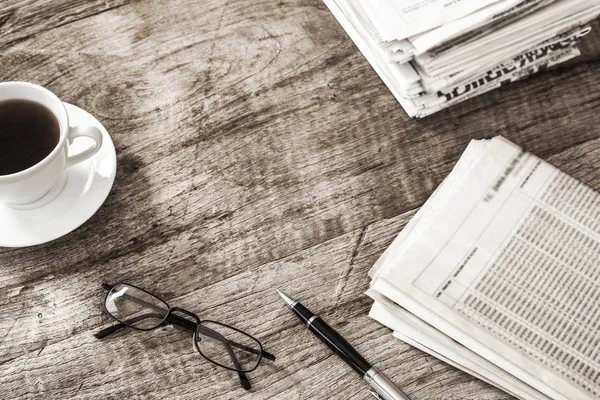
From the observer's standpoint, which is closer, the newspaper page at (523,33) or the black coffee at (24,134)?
the black coffee at (24,134)

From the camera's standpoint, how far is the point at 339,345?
908mm

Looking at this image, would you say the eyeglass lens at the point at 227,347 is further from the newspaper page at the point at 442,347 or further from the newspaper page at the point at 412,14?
the newspaper page at the point at 412,14

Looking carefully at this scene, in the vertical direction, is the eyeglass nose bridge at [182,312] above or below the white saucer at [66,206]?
below

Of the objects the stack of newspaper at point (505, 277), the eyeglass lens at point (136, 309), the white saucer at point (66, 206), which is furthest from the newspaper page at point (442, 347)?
the white saucer at point (66, 206)

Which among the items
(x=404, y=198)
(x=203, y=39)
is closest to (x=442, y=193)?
(x=404, y=198)

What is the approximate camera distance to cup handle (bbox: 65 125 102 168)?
890 millimetres

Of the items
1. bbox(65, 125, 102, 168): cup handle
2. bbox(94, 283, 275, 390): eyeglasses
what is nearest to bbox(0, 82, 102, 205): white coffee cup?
bbox(65, 125, 102, 168): cup handle

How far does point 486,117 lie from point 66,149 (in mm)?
593

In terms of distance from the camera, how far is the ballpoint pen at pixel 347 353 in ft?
2.90

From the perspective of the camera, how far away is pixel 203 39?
3.60 feet

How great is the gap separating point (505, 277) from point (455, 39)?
0.33 meters

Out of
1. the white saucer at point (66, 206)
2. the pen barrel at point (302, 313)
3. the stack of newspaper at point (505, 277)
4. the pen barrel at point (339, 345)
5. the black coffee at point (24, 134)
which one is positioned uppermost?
the black coffee at point (24, 134)

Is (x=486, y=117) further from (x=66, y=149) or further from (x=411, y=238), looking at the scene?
(x=66, y=149)

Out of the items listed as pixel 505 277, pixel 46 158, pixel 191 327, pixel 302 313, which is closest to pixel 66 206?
pixel 46 158
